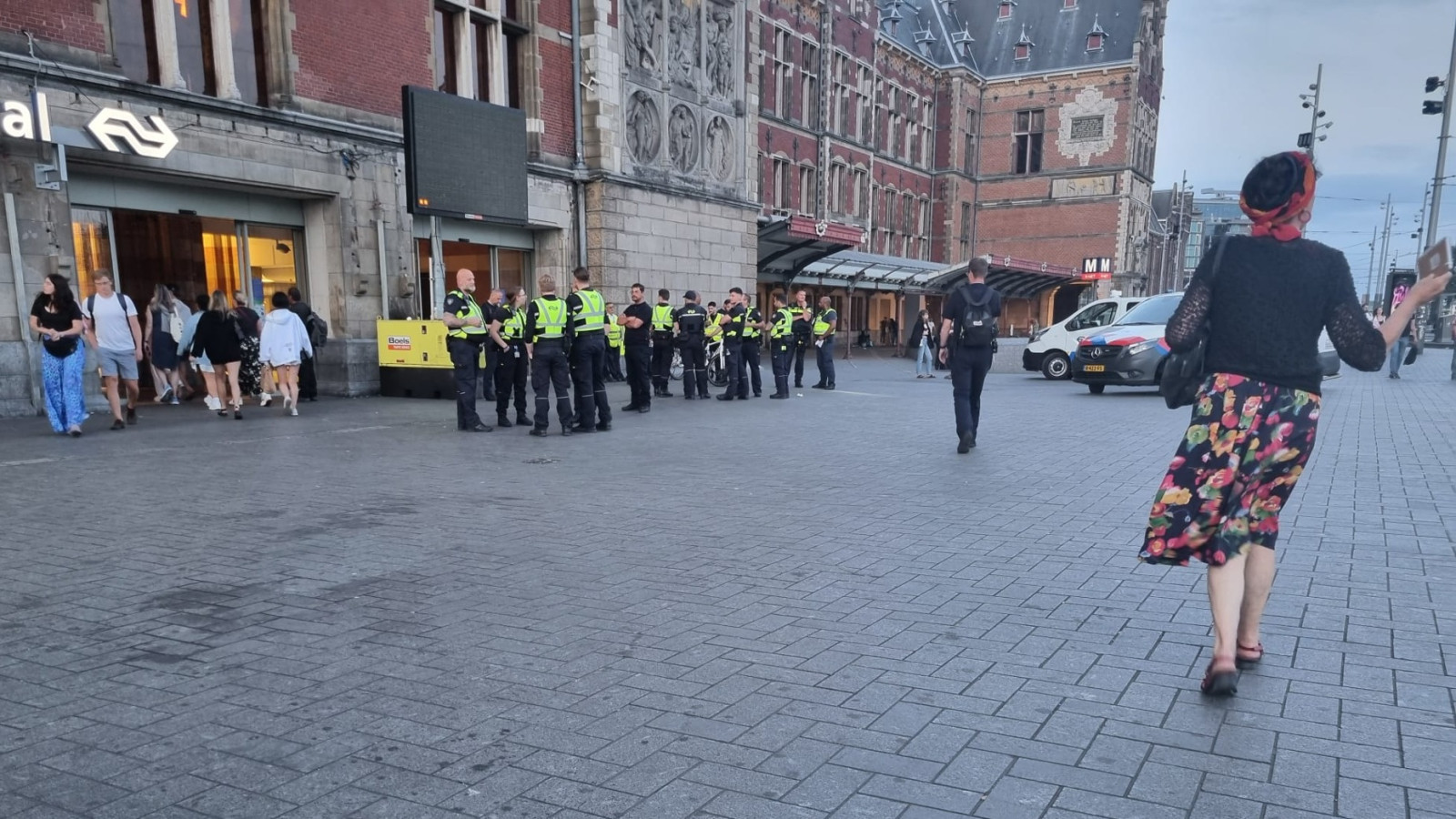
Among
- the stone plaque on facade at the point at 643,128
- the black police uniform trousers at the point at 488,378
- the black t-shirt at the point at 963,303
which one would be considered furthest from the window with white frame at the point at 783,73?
the black t-shirt at the point at 963,303

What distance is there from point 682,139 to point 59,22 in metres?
12.6

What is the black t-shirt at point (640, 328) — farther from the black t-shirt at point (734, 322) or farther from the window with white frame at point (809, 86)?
the window with white frame at point (809, 86)

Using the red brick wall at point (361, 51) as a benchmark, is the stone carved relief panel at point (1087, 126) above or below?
above

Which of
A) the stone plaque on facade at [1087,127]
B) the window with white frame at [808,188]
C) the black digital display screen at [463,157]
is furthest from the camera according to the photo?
the stone plaque on facade at [1087,127]

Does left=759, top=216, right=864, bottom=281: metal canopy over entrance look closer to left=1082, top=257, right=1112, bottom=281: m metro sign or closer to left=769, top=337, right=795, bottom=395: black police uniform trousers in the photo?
left=769, top=337, right=795, bottom=395: black police uniform trousers

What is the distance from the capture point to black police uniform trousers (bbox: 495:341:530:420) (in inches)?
440

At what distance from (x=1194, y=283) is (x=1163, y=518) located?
926mm

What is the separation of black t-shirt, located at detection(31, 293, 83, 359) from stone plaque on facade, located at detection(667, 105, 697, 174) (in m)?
13.6

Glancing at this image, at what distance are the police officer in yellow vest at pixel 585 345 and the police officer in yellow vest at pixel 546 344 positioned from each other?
14 cm

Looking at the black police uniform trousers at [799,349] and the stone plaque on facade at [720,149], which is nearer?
the black police uniform trousers at [799,349]

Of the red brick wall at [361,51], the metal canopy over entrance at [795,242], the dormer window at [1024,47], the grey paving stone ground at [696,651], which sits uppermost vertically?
the dormer window at [1024,47]

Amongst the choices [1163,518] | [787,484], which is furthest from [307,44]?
[1163,518]

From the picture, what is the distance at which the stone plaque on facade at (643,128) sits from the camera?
19906 millimetres

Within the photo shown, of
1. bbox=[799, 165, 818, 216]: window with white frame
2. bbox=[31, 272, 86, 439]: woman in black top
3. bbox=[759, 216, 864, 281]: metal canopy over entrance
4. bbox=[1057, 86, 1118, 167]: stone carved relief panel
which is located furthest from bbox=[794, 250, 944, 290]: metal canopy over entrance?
bbox=[31, 272, 86, 439]: woman in black top
